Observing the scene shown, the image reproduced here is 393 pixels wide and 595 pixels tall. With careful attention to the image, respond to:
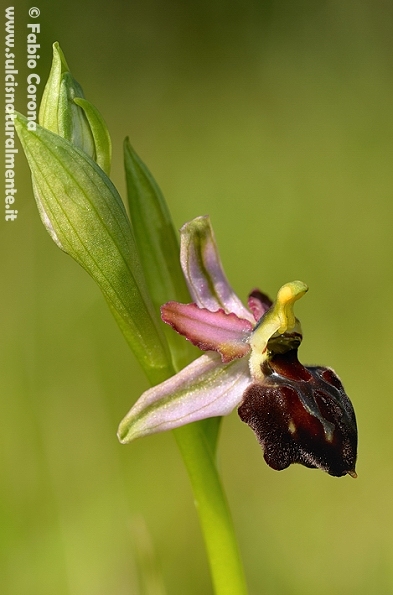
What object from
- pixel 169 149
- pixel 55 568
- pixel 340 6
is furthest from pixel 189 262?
→ pixel 340 6

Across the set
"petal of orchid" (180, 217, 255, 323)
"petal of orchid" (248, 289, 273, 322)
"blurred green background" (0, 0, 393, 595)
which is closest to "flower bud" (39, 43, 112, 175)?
"petal of orchid" (180, 217, 255, 323)

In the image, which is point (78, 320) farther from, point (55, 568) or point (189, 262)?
point (189, 262)

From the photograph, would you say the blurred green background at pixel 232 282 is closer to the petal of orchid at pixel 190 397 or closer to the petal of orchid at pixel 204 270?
the petal of orchid at pixel 190 397

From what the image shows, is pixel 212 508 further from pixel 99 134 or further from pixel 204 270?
pixel 99 134

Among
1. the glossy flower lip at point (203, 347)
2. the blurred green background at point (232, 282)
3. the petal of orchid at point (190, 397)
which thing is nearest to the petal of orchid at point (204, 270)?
the glossy flower lip at point (203, 347)

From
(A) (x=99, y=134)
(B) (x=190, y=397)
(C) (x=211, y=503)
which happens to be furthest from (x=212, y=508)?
(A) (x=99, y=134)
